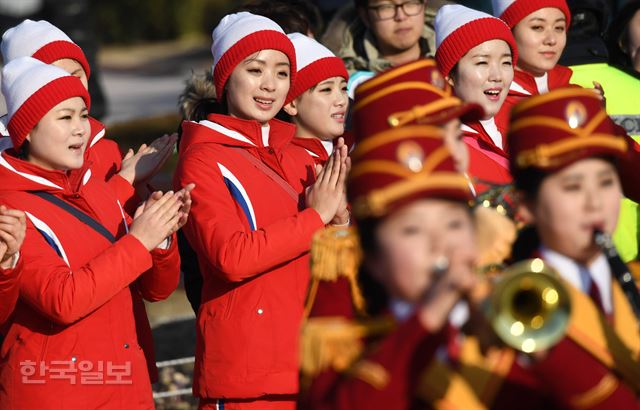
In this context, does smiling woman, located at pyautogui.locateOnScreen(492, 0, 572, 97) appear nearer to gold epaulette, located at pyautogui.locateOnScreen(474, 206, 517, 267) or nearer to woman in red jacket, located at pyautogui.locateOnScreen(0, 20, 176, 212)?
woman in red jacket, located at pyautogui.locateOnScreen(0, 20, 176, 212)

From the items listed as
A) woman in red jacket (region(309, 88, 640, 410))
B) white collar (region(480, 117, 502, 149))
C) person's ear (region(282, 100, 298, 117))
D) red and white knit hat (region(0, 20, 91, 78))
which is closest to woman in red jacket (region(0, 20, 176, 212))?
red and white knit hat (region(0, 20, 91, 78))

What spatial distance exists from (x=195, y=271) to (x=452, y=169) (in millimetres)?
2732

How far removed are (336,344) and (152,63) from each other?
1194 inches

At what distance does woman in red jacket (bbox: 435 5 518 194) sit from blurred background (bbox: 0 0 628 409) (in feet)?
4.67

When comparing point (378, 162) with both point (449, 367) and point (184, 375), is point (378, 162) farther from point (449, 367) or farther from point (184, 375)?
point (184, 375)

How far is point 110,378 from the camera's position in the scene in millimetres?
5422

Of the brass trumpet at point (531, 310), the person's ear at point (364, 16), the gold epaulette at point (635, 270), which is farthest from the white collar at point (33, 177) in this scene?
the person's ear at point (364, 16)

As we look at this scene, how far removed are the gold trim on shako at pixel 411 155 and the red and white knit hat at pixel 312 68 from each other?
2.70 m

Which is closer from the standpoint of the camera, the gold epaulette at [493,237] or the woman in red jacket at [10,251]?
the gold epaulette at [493,237]

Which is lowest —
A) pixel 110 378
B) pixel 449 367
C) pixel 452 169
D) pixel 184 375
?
pixel 184 375

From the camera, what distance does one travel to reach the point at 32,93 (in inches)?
217

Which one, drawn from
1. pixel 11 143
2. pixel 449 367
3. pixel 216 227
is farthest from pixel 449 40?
pixel 449 367

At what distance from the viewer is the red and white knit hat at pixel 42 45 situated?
641cm

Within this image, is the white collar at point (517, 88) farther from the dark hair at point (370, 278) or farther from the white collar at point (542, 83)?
the dark hair at point (370, 278)
